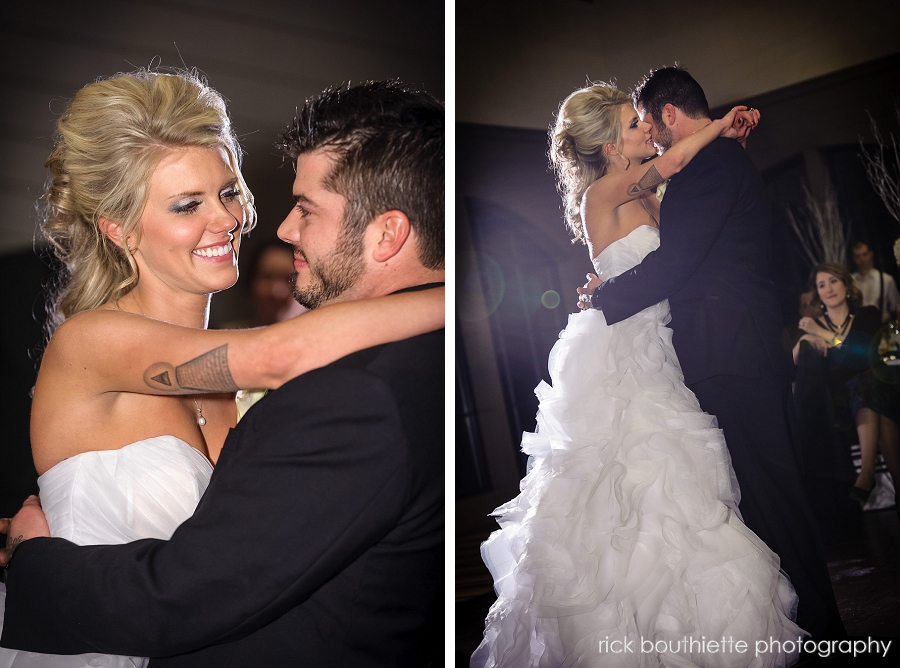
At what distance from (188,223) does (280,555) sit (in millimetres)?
905

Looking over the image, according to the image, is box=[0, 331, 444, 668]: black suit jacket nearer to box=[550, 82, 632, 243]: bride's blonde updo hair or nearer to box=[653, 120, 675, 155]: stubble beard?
box=[550, 82, 632, 243]: bride's blonde updo hair

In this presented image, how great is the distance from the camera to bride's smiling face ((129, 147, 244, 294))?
184 centimetres

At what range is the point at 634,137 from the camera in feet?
6.43

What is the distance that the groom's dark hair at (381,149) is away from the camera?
183 cm

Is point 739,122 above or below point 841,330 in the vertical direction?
above

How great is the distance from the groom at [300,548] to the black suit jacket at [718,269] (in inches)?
26.5

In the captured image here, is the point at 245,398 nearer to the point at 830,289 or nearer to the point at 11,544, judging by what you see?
the point at 11,544

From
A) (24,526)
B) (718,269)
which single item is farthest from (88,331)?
(718,269)

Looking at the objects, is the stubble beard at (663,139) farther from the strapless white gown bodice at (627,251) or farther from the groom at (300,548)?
the groom at (300,548)

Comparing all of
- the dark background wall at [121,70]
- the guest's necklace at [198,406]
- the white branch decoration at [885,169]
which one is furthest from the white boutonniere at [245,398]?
the white branch decoration at [885,169]

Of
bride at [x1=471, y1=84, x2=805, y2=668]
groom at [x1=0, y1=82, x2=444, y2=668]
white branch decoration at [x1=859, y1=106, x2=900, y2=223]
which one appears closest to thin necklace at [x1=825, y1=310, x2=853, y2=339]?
white branch decoration at [x1=859, y1=106, x2=900, y2=223]

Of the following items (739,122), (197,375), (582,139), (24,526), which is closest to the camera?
(197,375)

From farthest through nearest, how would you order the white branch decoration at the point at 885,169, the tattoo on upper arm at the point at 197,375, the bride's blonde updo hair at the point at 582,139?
the bride's blonde updo hair at the point at 582,139 → the white branch decoration at the point at 885,169 → the tattoo on upper arm at the point at 197,375

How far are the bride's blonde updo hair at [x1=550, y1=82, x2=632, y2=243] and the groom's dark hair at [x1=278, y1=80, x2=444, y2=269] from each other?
0.35m
